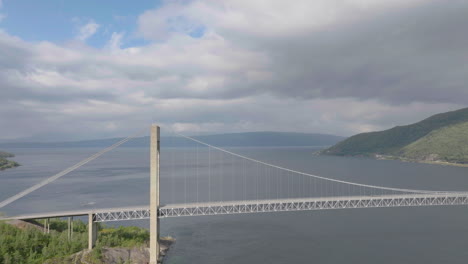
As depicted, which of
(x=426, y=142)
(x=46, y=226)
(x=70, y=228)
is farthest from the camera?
(x=426, y=142)

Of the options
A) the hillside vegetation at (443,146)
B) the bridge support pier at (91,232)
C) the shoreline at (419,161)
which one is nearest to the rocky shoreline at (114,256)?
the bridge support pier at (91,232)

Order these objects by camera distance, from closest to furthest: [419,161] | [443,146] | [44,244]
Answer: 1. [44,244]
2. [419,161]
3. [443,146]

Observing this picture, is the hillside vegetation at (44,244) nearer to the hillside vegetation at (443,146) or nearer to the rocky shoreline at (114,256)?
the rocky shoreline at (114,256)

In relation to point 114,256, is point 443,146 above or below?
above

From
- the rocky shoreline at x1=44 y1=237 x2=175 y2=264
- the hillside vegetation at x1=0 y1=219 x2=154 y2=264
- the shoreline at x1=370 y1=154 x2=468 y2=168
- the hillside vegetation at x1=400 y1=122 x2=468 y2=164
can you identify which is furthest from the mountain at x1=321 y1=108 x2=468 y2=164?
the hillside vegetation at x1=0 y1=219 x2=154 y2=264

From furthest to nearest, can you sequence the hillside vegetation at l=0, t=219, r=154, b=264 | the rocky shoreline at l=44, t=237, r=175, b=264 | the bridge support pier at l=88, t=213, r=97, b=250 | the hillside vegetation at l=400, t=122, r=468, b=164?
the hillside vegetation at l=400, t=122, r=468, b=164, the bridge support pier at l=88, t=213, r=97, b=250, the rocky shoreline at l=44, t=237, r=175, b=264, the hillside vegetation at l=0, t=219, r=154, b=264

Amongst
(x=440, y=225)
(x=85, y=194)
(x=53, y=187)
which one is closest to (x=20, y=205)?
(x=85, y=194)

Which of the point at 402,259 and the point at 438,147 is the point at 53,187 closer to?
the point at 402,259

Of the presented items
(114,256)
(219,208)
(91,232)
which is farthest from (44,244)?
(219,208)

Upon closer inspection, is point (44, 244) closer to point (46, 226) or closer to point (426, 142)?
point (46, 226)

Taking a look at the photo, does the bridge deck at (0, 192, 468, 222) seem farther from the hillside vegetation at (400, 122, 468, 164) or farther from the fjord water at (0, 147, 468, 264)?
the hillside vegetation at (400, 122, 468, 164)
